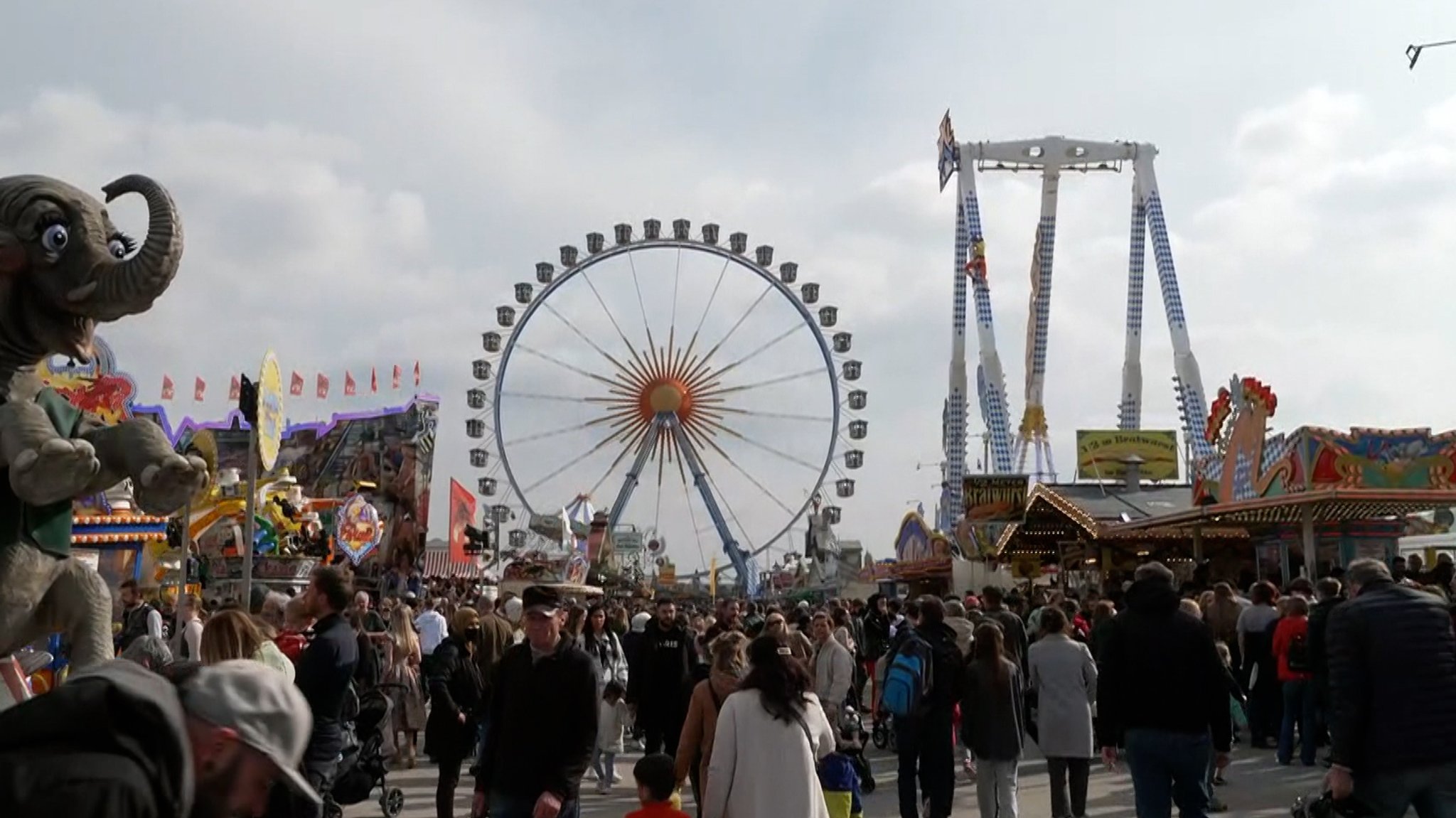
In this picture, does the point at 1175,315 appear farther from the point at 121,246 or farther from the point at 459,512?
the point at 121,246

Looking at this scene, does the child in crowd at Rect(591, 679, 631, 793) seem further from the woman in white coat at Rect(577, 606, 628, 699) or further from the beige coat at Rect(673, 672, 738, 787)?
the beige coat at Rect(673, 672, 738, 787)

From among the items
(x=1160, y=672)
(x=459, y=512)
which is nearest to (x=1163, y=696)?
(x=1160, y=672)

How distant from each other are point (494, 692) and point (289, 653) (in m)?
1.89

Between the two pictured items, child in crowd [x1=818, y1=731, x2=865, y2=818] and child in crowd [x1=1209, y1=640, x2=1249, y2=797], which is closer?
child in crowd [x1=818, y1=731, x2=865, y2=818]

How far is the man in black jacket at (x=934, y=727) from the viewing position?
8352mm

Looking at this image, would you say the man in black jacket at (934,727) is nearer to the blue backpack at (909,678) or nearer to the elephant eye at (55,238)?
the blue backpack at (909,678)

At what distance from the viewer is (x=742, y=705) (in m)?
4.68

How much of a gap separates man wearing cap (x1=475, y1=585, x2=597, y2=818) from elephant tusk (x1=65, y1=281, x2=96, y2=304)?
2274mm

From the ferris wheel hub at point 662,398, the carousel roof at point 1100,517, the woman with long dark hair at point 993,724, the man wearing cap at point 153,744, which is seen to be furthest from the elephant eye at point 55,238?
the ferris wheel hub at point 662,398

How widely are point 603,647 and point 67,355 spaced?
8282mm

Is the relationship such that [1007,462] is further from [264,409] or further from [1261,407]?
[264,409]

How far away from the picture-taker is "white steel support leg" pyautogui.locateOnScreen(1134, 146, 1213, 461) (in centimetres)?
4159

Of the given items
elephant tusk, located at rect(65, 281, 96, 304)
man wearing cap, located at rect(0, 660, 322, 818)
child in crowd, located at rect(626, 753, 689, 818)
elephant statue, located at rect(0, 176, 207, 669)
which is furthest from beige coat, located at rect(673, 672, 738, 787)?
man wearing cap, located at rect(0, 660, 322, 818)

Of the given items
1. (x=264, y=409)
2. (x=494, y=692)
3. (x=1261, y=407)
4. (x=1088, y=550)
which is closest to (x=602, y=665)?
(x=264, y=409)
